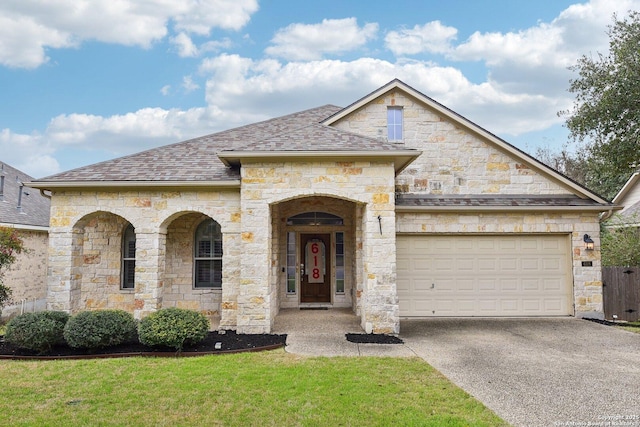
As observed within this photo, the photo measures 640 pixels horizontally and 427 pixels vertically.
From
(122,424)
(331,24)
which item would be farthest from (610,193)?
(122,424)

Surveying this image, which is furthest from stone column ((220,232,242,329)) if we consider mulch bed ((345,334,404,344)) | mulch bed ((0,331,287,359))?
mulch bed ((345,334,404,344))

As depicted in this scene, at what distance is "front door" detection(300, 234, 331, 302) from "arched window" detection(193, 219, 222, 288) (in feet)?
8.77

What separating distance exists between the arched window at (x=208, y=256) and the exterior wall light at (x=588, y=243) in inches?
391

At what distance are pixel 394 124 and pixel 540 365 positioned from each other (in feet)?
24.5

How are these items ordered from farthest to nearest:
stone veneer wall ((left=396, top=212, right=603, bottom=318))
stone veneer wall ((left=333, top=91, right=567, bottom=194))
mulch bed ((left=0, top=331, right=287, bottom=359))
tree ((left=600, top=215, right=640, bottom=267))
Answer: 1. tree ((left=600, top=215, right=640, bottom=267))
2. stone veneer wall ((left=333, top=91, right=567, bottom=194))
3. stone veneer wall ((left=396, top=212, right=603, bottom=318))
4. mulch bed ((left=0, top=331, right=287, bottom=359))

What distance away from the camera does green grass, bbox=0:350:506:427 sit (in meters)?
4.39

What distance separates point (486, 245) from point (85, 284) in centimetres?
1100

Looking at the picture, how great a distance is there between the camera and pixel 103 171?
10156 millimetres

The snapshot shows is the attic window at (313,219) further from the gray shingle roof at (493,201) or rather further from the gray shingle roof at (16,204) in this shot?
the gray shingle roof at (16,204)

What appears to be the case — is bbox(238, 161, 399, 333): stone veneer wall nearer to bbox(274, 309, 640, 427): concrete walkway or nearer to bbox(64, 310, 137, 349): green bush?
bbox(274, 309, 640, 427): concrete walkway

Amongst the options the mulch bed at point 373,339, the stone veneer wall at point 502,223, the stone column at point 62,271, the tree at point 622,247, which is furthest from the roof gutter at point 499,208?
the stone column at point 62,271

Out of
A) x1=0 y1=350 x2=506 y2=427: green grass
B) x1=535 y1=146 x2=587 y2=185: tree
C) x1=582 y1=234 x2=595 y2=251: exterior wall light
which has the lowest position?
x1=0 y1=350 x2=506 y2=427: green grass

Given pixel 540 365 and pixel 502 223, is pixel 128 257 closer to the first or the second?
pixel 540 365

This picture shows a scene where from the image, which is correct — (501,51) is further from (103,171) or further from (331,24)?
(103,171)
